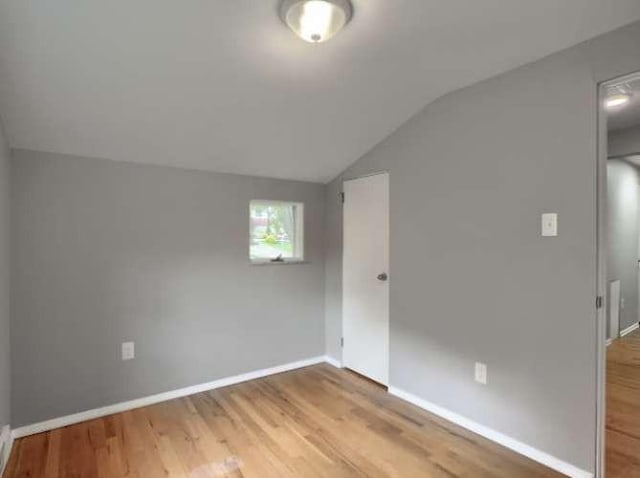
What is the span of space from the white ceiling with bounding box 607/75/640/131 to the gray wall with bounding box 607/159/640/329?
37.6 inches

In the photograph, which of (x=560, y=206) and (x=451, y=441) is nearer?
(x=560, y=206)

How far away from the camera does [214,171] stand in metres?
3.07

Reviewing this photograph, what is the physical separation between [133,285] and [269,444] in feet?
4.97

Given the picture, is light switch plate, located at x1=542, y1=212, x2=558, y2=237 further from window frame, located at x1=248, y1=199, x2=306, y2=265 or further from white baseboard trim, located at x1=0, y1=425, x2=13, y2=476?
white baseboard trim, located at x1=0, y1=425, x2=13, y2=476

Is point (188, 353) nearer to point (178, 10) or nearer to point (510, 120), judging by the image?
point (178, 10)

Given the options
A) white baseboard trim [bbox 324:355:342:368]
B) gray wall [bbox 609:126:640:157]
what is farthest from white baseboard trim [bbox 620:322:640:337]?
white baseboard trim [bbox 324:355:342:368]

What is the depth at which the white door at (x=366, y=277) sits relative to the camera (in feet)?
10.2

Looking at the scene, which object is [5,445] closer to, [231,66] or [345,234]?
[231,66]

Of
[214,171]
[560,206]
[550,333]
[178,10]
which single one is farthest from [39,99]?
[550,333]

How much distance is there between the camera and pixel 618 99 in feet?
8.68

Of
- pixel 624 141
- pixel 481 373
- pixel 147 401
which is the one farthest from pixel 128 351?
pixel 624 141

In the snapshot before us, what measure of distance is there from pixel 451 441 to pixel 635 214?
4.44 metres

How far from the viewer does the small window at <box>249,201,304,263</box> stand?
11.4ft

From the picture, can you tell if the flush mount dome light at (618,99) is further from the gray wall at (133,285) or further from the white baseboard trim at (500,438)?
the gray wall at (133,285)
